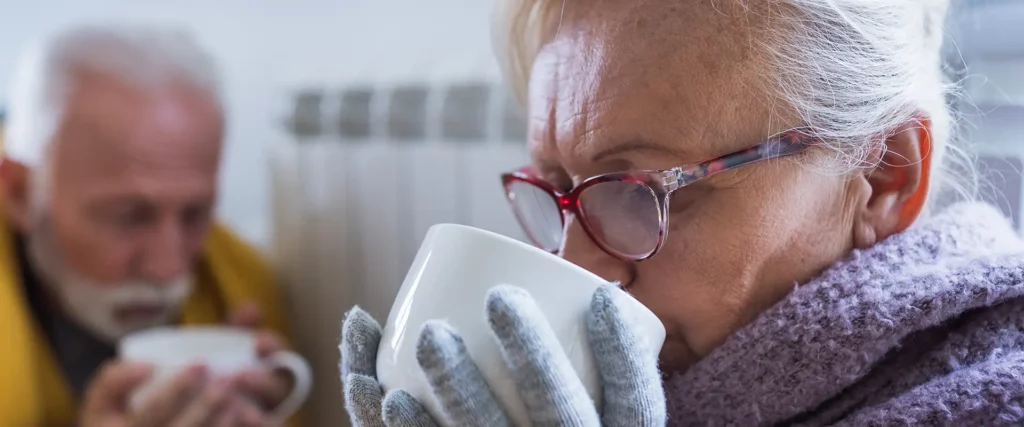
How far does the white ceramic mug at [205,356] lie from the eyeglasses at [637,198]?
0.66 m

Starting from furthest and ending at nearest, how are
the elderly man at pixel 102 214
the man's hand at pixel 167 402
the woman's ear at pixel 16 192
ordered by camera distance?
the woman's ear at pixel 16 192 < the elderly man at pixel 102 214 < the man's hand at pixel 167 402

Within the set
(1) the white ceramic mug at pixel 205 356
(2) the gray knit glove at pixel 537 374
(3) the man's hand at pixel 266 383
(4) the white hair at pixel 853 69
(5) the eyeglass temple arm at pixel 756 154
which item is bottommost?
(3) the man's hand at pixel 266 383

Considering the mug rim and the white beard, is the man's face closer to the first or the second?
the white beard

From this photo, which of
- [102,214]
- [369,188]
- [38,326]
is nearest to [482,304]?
[369,188]

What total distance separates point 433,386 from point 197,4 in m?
1.69

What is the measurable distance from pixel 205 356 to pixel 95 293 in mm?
283

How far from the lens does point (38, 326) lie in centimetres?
132

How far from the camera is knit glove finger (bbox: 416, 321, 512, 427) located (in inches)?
18.0

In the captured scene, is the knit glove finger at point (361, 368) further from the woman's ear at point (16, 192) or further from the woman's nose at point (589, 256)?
the woman's ear at point (16, 192)

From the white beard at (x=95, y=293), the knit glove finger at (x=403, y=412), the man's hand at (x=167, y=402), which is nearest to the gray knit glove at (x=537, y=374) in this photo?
the knit glove finger at (x=403, y=412)

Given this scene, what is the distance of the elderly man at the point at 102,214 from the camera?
1185 mm

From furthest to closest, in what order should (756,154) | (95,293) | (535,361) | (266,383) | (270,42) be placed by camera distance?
A: (270,42), (95,293), (266,383), (756,154), (535,361)

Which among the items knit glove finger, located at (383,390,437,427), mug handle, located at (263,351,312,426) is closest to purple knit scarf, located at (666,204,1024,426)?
knit glove finger, located at (383,390,437,427)

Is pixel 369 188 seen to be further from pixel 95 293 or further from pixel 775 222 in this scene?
pixel 775 222
